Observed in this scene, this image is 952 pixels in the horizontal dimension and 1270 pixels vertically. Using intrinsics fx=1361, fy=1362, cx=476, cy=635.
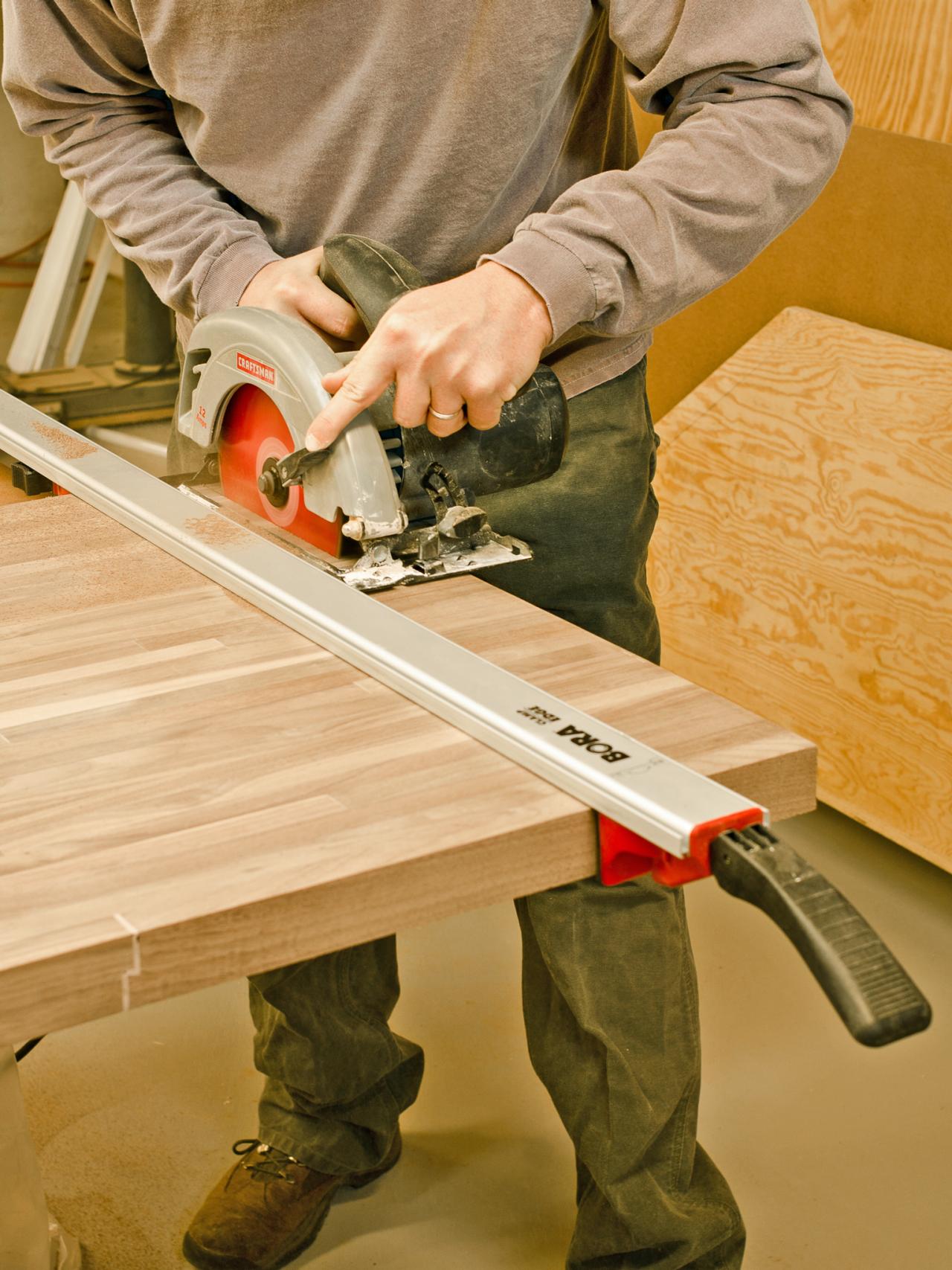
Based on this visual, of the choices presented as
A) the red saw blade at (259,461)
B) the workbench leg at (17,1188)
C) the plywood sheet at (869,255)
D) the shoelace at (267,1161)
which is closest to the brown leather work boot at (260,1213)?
the shoelace at (267,1161)

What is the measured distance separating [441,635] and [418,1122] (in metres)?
1.08

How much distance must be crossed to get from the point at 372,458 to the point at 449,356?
107mm

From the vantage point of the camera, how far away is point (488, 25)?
1270 millimetres

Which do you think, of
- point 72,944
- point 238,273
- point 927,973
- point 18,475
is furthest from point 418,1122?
point 72,944

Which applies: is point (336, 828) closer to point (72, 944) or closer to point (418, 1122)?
point (72, 944)

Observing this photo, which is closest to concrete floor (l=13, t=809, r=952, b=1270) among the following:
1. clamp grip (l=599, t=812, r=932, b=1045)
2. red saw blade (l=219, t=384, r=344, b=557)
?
red saw blade (l=219, t=384, r=344, b=557)

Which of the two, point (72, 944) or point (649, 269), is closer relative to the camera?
point (72, 944)

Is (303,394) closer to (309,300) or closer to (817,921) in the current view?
(309,300)

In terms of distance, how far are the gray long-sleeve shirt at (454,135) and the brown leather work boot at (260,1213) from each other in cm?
102

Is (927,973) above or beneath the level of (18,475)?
beneath

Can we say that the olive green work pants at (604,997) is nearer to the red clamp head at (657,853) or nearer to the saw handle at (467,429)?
the saw handle at (467,429)

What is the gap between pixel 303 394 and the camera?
1.13 meters

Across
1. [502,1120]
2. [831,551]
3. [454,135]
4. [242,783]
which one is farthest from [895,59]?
[242,783]

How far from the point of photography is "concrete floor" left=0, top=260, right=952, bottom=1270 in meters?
1.68
